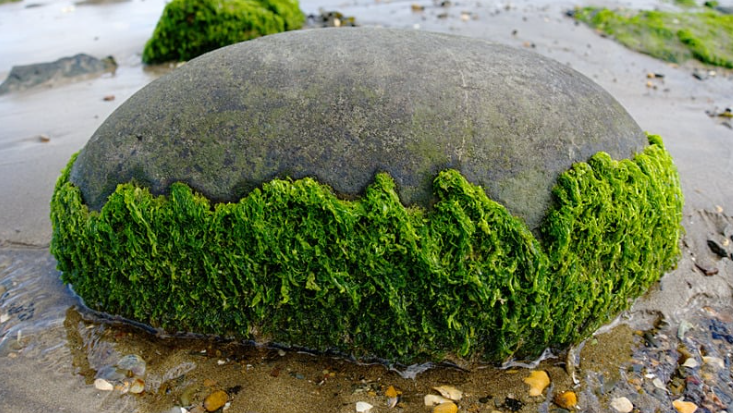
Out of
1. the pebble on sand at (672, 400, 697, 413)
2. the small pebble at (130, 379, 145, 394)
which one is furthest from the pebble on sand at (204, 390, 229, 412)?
the pebble on sand at (672, 400, 697, 413)

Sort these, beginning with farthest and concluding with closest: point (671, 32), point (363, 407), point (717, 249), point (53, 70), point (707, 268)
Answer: point (671, 32)
point (53, 70)
point (717, 249)
point (707, 268)
point (363, 407)

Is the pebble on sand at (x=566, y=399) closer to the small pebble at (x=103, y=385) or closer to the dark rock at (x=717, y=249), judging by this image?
the dark rock at (x=717, y=249)

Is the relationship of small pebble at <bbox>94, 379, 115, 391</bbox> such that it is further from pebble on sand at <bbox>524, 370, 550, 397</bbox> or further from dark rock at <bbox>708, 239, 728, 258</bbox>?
dark rock at <bbox>708, 239, 728, 258</bbox>

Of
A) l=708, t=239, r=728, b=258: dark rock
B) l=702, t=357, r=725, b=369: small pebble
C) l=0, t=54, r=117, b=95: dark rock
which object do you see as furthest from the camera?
l=0, t=54, r=117, b=95: dark rock

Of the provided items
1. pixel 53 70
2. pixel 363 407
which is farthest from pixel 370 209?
pixel 53 70

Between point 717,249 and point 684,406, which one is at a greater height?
point 717,249

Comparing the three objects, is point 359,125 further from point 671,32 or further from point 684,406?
point 671,32

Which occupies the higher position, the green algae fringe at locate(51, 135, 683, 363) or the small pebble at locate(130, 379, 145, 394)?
the green algae fringe at locate(51, 135, 683, 363)
